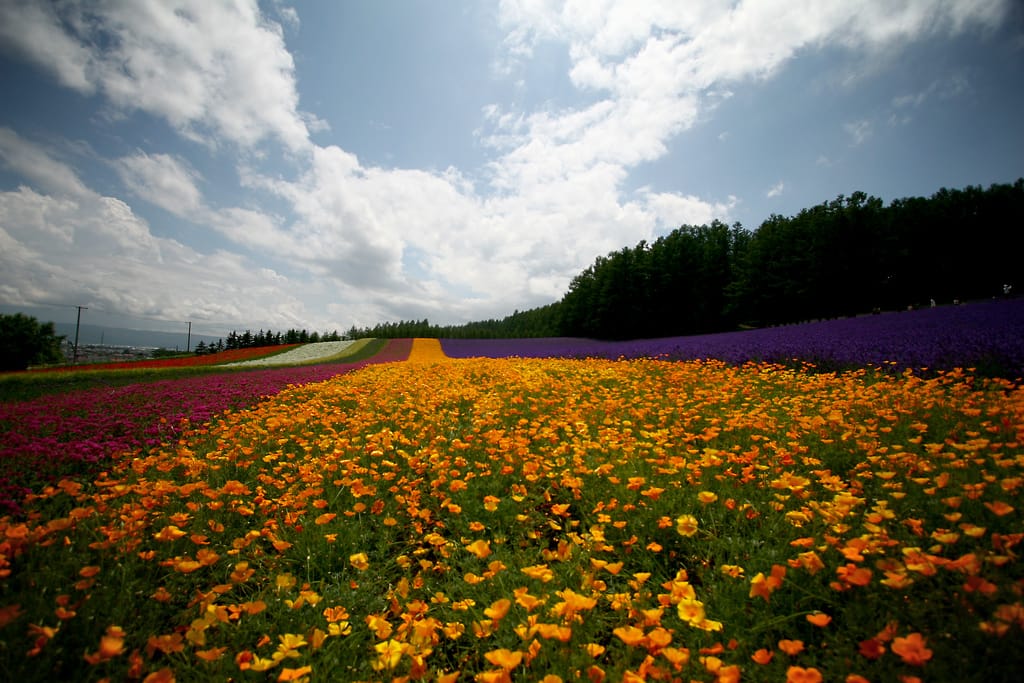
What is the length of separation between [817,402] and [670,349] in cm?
1072

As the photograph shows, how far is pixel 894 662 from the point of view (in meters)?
1.48

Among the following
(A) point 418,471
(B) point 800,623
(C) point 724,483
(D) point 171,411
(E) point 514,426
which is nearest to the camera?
(B) point 800,623

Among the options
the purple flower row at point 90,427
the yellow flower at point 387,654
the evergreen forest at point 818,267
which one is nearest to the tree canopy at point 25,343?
the purple flower row at point 90,427

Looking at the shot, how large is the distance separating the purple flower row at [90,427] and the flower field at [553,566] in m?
0.39

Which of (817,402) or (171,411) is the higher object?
(817,402)

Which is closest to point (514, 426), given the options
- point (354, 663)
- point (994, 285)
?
point (354, 663)

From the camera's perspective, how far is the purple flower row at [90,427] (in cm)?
379

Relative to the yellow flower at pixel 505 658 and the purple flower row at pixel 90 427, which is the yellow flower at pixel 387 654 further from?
the purple flower row at pixel 90 427

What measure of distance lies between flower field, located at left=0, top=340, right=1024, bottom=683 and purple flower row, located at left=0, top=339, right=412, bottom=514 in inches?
15.3

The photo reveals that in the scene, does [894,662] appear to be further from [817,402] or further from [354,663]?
[817,402]

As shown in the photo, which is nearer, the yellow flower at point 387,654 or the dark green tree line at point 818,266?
the yellow flower at point 387,654

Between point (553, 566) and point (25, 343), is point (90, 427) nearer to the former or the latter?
point (553, 566)

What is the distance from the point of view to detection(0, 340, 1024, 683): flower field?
1572 mm

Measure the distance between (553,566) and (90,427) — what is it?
6.43 meters
